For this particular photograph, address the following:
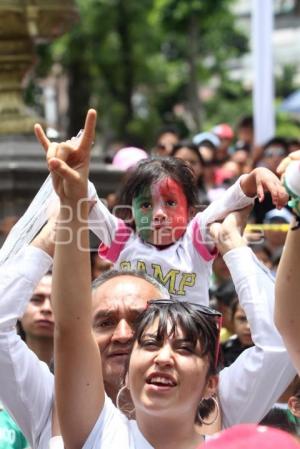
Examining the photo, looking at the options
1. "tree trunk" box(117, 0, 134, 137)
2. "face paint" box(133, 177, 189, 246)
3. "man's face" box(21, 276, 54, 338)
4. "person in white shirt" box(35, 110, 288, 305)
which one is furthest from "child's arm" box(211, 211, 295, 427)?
"tree trunk" box(117, 0, 134, 137)

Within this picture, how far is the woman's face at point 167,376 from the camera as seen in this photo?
3.21m

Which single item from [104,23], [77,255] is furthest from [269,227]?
[104,23]

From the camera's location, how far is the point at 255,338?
352 cm

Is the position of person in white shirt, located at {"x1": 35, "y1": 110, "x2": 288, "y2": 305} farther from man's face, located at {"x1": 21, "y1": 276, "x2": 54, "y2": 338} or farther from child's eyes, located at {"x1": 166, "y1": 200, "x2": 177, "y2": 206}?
man's face, located at {"x1": 21, "y1": 276, "x2": 54, "y2": 338}

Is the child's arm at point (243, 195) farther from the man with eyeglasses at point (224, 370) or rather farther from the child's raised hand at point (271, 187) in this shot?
the man with eyeglasses at point (224, 370)

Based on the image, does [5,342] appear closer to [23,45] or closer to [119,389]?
[119,389]

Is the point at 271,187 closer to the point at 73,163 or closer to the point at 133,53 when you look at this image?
the point at 73,163

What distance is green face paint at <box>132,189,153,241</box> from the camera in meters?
4.47

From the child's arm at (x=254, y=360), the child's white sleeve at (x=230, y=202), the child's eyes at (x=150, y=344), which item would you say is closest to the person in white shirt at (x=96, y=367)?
the child's eyes at (x=150, y=344)

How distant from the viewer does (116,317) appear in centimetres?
385

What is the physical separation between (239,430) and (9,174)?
316 inches

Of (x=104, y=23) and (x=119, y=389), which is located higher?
(x=104, y=23)

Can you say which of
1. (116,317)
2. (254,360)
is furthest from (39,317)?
(254,360)

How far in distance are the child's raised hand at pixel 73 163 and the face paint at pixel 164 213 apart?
133cm
